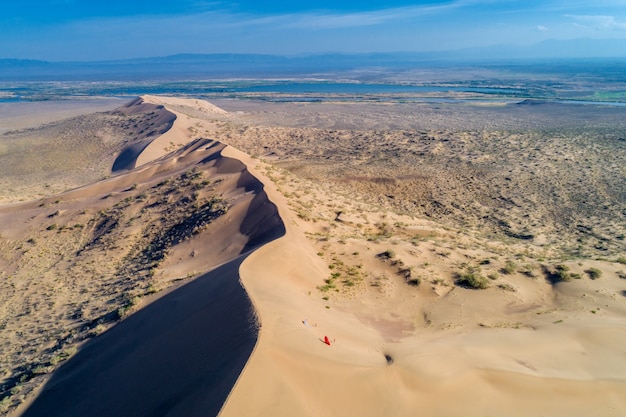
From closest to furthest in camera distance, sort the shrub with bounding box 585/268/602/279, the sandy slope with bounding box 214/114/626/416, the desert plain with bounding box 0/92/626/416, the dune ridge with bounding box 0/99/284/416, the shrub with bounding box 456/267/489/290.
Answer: the sandy slope with bounding box 214/114/626/416
the desert plain with bounding box 0/92/626/416
the dune ridge with bounding box 0/99/284/416
the shrub with bounding box 456/267/489/290
the shrub with bounding box 585/268/602/279

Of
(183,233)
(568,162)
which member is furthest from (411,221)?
(568,162)

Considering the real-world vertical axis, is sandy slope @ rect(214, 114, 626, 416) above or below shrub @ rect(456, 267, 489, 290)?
above

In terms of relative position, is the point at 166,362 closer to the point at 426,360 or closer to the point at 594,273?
the point at 426,360

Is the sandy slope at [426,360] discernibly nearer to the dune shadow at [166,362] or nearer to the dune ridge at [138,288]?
the dune shadow at [166,362]

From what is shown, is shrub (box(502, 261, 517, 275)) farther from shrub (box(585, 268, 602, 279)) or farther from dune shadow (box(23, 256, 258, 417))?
dune shadow (box(23, 256, 258, 417))

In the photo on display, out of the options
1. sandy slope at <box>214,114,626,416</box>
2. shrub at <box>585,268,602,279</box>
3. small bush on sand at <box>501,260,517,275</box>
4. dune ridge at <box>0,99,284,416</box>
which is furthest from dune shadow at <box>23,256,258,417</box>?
shrub at <box>585,268,602,279</box>
